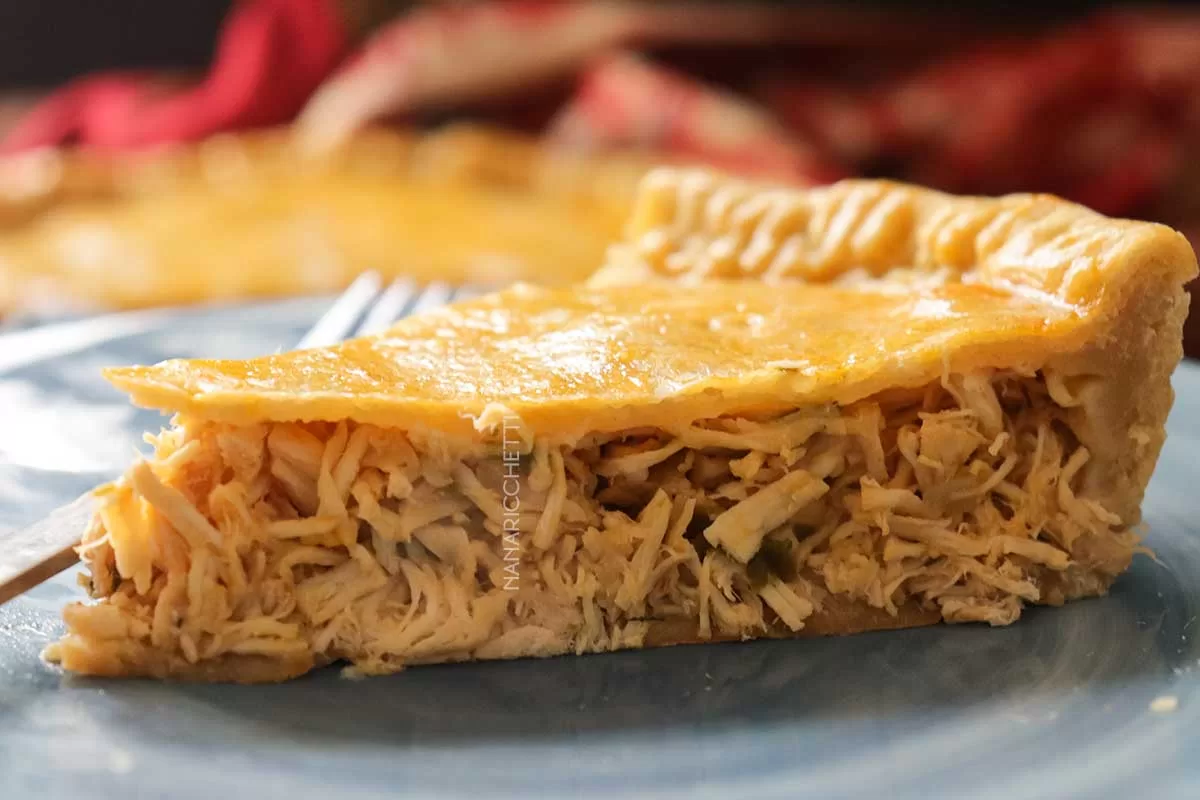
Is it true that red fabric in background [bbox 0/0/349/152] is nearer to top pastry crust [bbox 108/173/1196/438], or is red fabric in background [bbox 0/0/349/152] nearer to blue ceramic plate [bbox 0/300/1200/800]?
top pastry crust [bbox 108/173/1196/438]

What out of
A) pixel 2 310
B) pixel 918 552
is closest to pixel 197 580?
pixel 918 552

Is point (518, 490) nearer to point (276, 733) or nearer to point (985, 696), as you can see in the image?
point (276, 733)

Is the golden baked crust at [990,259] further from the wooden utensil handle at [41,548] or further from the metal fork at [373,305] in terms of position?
the wooden utensil handle at [41,548]

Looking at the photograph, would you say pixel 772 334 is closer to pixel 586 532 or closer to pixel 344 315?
pixel 586 532

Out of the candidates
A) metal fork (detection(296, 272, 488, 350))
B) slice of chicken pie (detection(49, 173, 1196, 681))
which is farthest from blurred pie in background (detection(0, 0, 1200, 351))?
slice of chicken pie (detection(49, 173, 1196, 681))

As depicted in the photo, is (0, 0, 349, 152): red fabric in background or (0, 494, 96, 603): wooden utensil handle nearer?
(0, 494, 96, 603): wooden utensil handle

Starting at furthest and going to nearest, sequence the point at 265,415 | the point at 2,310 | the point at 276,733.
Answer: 1. the point at 2,310
2. the point at 265,415
3. the point at 276,733

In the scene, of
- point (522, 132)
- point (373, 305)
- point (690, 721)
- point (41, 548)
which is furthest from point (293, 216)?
point (690, 721)
